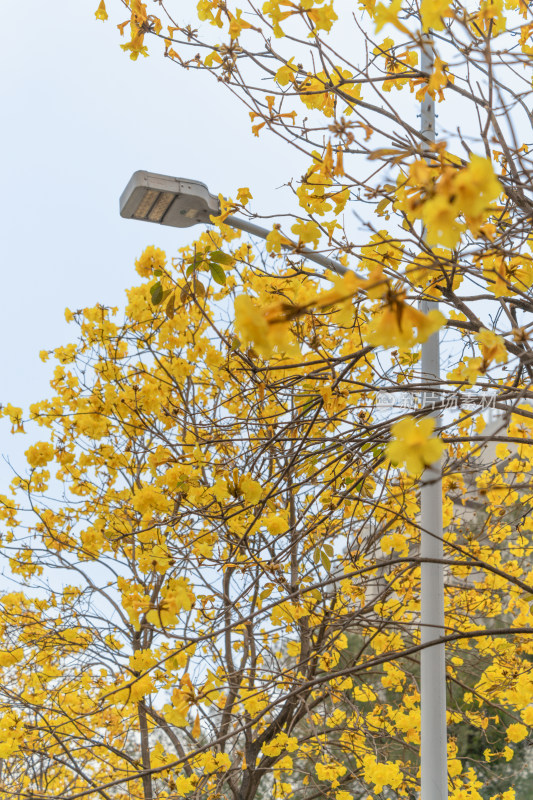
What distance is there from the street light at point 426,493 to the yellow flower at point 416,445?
1.16 metres

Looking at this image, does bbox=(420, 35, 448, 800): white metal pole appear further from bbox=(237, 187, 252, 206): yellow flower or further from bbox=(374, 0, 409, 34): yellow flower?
bbox=(374, 0, 409, 34): yellow flower

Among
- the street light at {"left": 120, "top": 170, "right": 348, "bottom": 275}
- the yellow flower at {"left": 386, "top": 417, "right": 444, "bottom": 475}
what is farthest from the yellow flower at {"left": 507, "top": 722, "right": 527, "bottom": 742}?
the yellow flower at {"left": 386, "top": 417, "right": 444, "bottom": 475}

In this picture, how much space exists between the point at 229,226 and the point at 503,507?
2233 millimetres

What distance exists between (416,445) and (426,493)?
198 centimetres

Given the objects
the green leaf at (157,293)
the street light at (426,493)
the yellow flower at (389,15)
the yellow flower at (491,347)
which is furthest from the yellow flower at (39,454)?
the yellow flower at (389,15)

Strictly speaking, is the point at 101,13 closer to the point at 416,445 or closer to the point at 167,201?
the point at 167,201

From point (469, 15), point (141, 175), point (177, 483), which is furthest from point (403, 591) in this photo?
point (469, 15)

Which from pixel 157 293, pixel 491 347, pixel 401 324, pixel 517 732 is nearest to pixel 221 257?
pixel 157 293

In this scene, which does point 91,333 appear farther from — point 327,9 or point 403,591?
point 327,9

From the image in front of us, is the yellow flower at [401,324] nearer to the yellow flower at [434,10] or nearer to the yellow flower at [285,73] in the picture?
the yellow flower at [434,10]

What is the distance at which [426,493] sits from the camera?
9.53ft

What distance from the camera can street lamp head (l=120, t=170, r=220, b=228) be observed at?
340 centimetres

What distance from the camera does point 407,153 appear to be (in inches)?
48.8

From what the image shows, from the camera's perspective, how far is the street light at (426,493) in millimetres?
2617
